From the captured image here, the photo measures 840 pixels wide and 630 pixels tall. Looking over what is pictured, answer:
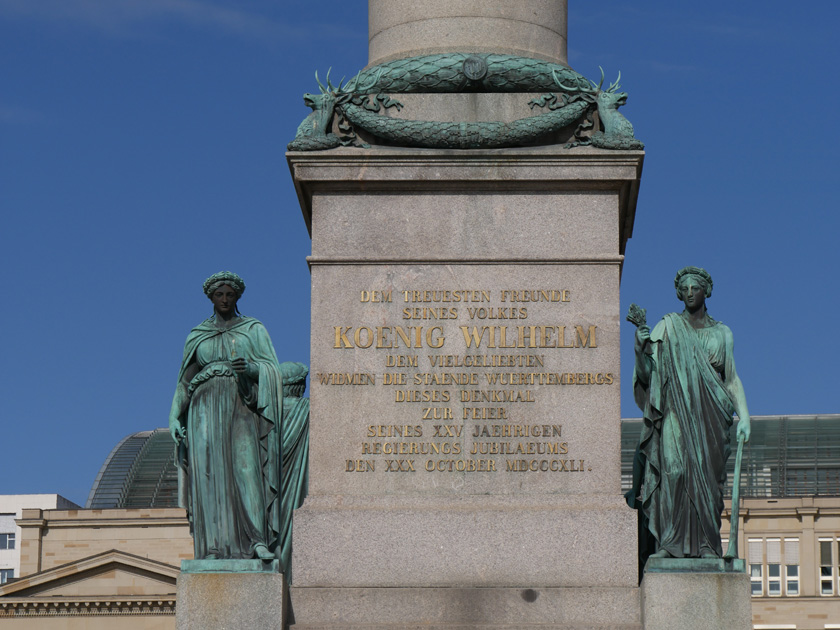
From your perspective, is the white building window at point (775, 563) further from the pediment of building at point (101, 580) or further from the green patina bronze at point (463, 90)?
the green patina bronze at point (463, 90)

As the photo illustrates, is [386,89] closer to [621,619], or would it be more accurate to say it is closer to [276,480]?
[276,480]

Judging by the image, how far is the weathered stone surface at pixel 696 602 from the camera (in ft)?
66.0

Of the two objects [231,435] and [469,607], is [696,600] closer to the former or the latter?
[469,607]

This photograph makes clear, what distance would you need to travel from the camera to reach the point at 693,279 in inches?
848

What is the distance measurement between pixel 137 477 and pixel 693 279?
10017 centimetres

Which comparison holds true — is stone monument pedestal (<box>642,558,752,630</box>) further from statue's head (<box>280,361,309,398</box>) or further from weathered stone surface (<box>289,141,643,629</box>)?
statue's head (<box>280,361,309,398</box>)

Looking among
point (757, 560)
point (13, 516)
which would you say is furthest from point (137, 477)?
point (757, 560)

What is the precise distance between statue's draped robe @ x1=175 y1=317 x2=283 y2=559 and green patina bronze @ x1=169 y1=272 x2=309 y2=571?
0.01 metres

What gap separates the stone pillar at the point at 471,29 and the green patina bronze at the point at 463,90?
0.36m

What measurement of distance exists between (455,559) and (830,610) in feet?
285

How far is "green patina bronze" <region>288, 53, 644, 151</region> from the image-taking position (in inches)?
877

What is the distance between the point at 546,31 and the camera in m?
23.7

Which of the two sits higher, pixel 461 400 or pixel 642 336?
pixel 642 336

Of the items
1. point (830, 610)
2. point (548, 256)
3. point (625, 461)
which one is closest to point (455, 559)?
point (548, 256)
